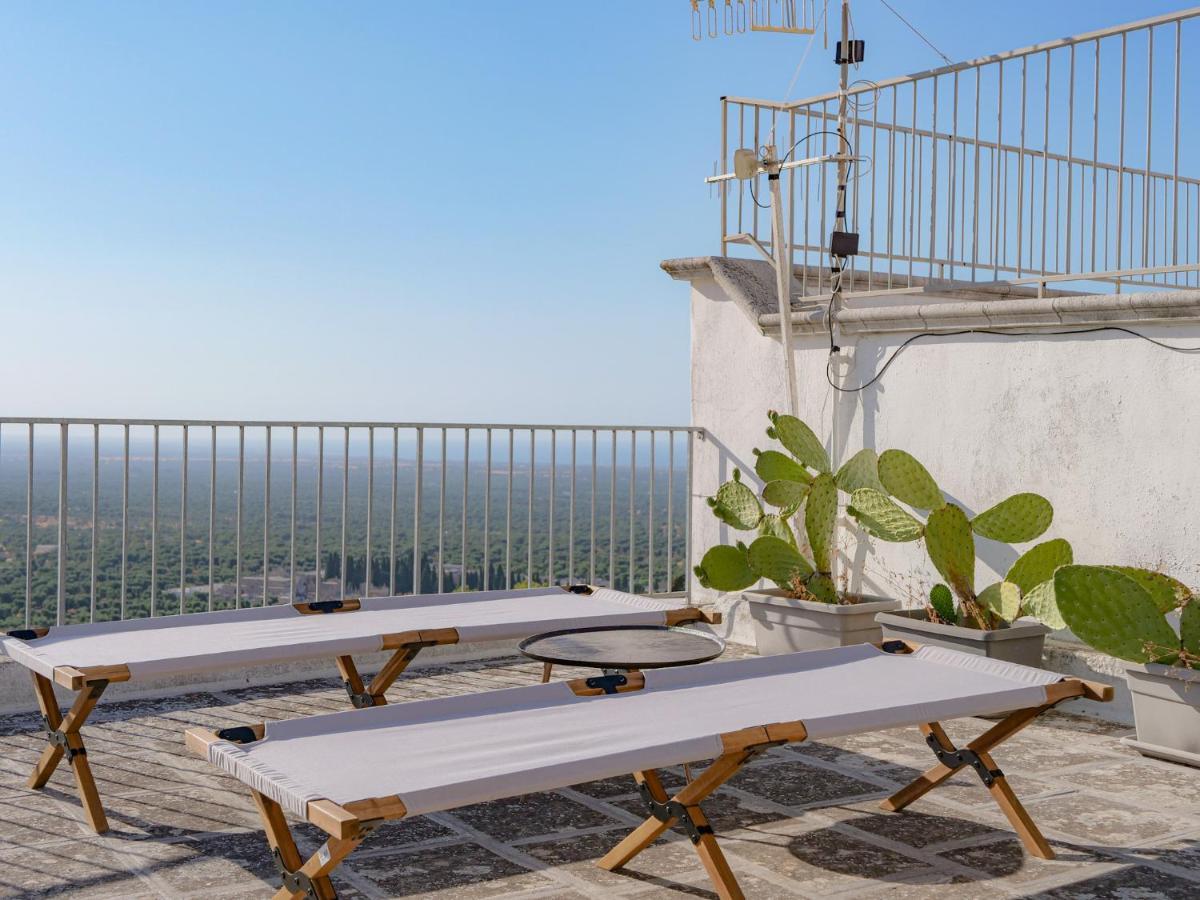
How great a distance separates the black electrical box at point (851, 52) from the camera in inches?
247

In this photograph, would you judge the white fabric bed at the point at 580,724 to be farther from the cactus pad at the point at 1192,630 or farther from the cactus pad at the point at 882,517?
the cactus pad at the point at 882,517

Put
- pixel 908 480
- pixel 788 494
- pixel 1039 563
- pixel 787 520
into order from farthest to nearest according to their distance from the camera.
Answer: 1. pixel 787 520
2. pixel 788 494
3. pixel 908 480
4. pixel 1039 563

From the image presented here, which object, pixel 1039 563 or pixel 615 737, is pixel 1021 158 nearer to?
pixel 1039 563

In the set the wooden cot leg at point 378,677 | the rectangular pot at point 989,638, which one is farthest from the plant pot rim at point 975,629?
the wooden cot leg at point 378,677

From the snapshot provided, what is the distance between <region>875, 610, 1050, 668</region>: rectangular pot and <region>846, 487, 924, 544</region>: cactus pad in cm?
36

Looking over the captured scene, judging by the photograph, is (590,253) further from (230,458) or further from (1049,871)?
(1049,871)

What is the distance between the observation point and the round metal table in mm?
3551

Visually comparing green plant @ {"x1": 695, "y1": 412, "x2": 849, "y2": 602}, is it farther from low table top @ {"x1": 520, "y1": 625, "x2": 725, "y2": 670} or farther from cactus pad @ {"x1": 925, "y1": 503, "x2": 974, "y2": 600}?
low table top @ {"x1": 520, "y1": 625, "x2": 725, "y2": 670}

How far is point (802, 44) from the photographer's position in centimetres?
655

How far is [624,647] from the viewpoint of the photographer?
385 cm

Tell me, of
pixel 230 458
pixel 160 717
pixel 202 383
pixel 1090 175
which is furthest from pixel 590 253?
pixel 202 383

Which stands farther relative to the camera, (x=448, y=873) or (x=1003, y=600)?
(x=1003, y=600)

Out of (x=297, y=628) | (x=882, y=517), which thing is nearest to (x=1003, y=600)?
(x=882, y=517)

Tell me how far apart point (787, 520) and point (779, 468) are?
26cm
